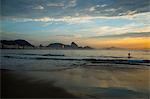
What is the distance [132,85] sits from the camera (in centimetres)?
712

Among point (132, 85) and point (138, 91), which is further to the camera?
point (132, 85)

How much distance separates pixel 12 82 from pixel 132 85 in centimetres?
377

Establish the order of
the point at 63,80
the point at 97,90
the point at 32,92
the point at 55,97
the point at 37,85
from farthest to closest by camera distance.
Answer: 1. the point at 63,80
2. the point at 37,85
3. the point at 97,90
4. the point at 32,92
5. the point at 55,97

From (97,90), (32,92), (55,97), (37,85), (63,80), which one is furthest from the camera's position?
(63,80)

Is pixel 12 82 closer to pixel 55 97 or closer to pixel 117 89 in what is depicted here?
→ pixel 55 97

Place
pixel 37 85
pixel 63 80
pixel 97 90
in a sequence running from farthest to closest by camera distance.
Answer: pixel 63 80 → pixel 37 85 → pixel 97 90

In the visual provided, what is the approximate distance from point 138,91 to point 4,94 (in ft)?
11.7

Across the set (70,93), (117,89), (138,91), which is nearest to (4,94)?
(70,93)

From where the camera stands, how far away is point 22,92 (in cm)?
576

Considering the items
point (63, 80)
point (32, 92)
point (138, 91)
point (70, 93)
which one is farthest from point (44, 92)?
point (138, 91)

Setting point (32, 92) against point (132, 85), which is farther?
point (132, 85)

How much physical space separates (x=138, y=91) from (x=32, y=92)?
9.49ft

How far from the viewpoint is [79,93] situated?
5.90 metres

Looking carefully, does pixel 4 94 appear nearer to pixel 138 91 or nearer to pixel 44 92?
pixel 44 92
